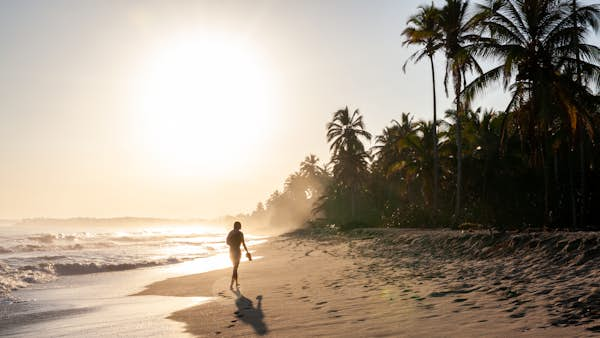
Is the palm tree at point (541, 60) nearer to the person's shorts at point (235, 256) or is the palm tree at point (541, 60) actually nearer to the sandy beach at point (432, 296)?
the sandy beach at point (432, 296)

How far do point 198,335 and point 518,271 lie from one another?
6184mm

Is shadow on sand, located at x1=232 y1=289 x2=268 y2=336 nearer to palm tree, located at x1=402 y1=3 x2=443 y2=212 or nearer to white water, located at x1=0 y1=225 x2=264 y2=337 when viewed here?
white water, located at x1=0 y1=225 x2=264 y2=337

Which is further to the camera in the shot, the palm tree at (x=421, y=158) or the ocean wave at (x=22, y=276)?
the palm tree at (x=421, y=158)

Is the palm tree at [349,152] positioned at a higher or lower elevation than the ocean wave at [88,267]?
higher

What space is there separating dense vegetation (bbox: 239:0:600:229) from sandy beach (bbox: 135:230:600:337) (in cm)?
738

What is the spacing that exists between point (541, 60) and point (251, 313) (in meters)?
16.6

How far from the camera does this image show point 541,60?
17.5 m

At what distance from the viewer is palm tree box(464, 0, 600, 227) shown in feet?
54.2

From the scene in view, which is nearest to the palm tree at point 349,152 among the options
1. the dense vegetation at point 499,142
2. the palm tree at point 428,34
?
the dense vegetation at point 499,142

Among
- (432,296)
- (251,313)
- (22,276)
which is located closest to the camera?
(432,296)

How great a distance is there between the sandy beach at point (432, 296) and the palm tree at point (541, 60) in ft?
24.0

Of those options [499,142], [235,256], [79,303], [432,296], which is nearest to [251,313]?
[432,296]

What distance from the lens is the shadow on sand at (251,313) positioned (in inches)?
242

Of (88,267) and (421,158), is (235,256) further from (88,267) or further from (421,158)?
(421,158)
